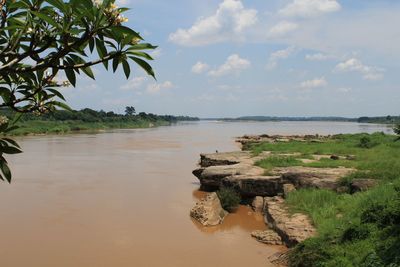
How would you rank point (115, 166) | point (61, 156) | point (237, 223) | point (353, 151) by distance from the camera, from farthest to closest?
point (61, 156) → point (115, 166) → point (353, 151) → point (237, 223)

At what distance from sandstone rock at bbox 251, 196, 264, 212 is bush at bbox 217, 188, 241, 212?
537mm

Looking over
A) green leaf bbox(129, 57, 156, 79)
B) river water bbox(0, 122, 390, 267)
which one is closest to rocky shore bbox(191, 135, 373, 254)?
river water bbox(0, 122, 390, 267)

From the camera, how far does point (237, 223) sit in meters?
12.8

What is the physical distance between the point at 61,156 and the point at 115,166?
8.43 metres

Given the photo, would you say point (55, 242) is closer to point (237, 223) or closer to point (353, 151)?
point (237, 223)

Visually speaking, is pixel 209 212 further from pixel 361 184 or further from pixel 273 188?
pixel 361 184

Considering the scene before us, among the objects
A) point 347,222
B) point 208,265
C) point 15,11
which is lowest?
point 208,265

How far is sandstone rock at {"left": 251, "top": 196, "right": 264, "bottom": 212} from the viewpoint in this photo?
14.1m

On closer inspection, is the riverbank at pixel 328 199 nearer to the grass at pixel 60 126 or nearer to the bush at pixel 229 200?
the bush at pixel 229 200

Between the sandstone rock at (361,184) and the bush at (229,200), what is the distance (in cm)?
389

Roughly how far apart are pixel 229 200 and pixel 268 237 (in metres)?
3.46

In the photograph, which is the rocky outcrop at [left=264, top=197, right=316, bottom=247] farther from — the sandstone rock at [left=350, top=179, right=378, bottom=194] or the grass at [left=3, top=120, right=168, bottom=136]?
the grass at [left=3, top=120, right=168, bottom=136]

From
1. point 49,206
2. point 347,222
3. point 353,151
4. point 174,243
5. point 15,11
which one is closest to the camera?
point 15,11

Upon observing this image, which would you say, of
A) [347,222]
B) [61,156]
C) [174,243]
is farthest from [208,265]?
[61,156]
